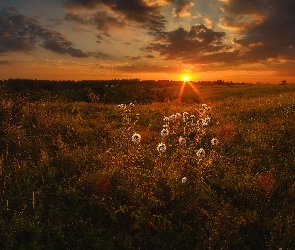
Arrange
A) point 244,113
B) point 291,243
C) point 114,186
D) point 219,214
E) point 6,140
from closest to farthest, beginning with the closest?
point 291,243, point 219,214, point 114,186, point 6,140, point 244,113

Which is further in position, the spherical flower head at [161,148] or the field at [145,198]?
the spherical flower head at [161,148]

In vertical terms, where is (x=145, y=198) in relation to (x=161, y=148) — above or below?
below

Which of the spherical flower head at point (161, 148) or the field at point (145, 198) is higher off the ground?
the spherical flower head at point (161, 148)

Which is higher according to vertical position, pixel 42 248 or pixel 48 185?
pixel 48 185

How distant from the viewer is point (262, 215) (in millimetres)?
5152

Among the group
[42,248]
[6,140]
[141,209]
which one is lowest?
[42,248]

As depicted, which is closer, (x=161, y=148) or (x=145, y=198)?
(x=145, y=198)

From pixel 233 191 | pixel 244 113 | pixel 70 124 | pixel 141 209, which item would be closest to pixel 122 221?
pixel 141 209

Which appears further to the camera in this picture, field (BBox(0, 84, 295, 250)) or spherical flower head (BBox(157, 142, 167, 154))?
spherical flower head (BBox(157, 142, 167, 154))

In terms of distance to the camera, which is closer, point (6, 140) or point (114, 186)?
point (114, 186)

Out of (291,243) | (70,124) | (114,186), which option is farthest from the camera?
(70,124)

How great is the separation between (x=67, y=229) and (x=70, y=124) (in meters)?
6.35

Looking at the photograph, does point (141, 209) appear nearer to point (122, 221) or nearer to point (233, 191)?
point (122, 221)

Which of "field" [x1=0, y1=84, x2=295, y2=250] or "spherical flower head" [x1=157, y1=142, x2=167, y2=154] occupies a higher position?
"spherical flower head" [x1=157, y1=142, x2=167, y2=154]
